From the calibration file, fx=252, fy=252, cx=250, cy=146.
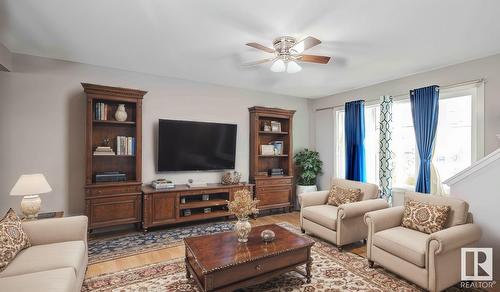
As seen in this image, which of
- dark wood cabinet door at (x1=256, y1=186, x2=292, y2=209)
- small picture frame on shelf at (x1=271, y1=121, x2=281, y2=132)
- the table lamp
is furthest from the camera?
small picture frame on shelf at (x1=271, y1=121, x2=281, y2=132)

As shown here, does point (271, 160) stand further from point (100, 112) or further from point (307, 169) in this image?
point (100, 112)

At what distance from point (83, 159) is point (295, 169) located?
13.4 feet

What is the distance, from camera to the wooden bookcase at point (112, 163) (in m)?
3.50

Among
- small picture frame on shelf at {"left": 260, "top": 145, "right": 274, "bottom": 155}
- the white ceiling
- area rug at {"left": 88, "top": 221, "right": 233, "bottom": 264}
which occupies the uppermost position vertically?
the white ceiling

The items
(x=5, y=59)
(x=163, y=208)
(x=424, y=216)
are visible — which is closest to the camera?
(x=424, y=216)

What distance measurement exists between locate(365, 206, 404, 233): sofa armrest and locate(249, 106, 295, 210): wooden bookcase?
2.31m

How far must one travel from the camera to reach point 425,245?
2.33 meters

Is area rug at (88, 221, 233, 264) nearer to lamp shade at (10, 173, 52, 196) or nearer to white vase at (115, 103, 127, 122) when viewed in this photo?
lamp shade at (10, 173, 52, 196)

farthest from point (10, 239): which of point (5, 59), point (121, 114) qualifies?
point (5, 59)

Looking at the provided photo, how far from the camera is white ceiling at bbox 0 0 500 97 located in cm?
219

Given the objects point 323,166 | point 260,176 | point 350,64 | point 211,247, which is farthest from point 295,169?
point 211,247

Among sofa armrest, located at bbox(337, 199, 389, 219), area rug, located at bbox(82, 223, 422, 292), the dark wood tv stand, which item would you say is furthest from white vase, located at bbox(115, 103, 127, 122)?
sofa armrest, located at bbox(337, 199, 389, 219)

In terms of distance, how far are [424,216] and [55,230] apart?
149 inches

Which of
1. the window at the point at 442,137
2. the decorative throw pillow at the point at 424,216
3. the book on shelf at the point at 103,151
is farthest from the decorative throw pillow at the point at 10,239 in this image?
the window at the point at 442,137
